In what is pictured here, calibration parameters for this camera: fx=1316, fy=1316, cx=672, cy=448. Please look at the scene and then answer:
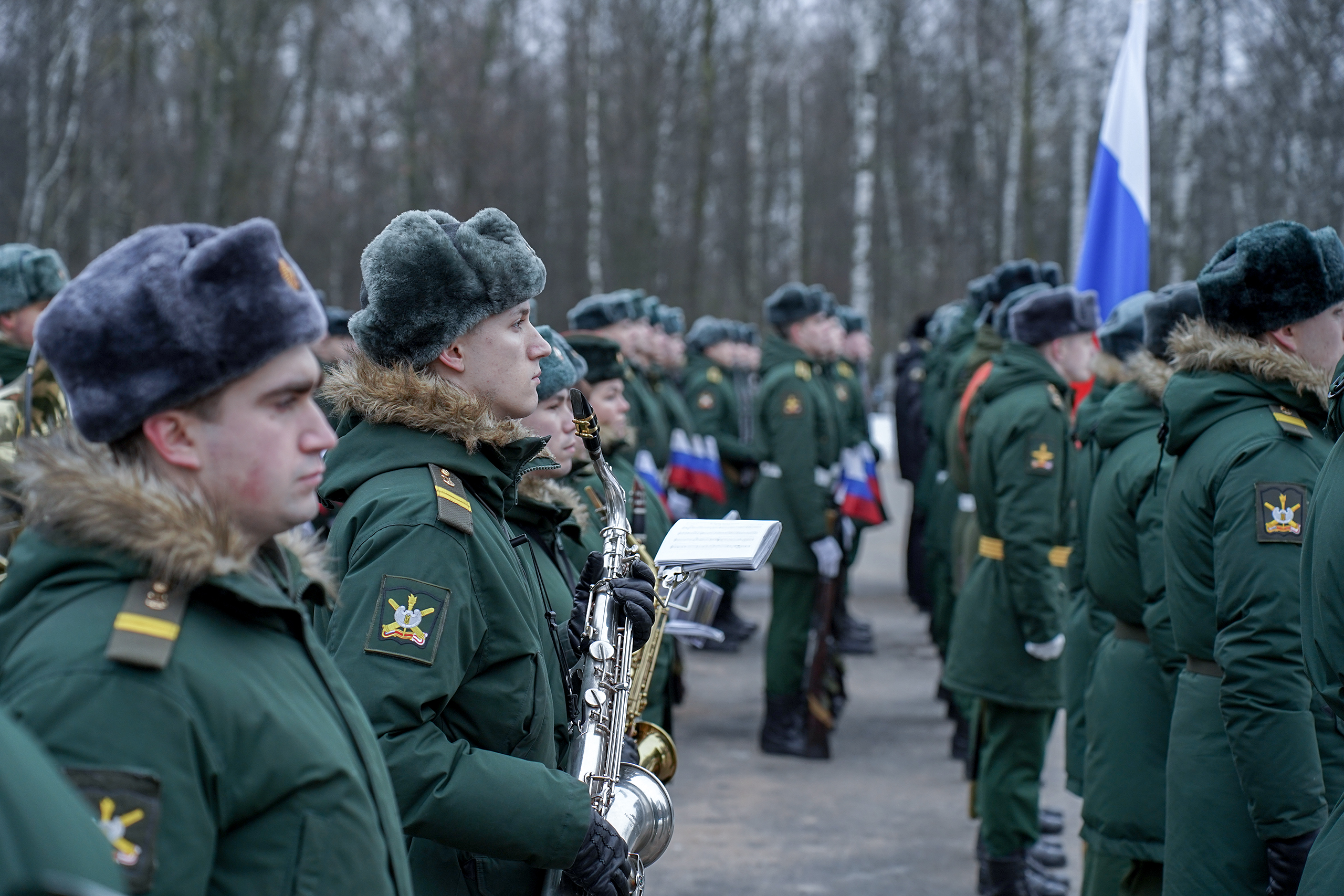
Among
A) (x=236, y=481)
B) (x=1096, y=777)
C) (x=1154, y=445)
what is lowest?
(x=1096, y=777)

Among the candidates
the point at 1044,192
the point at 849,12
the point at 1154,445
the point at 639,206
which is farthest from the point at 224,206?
the point at 1044,192

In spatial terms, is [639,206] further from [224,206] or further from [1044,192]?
[1044,192]

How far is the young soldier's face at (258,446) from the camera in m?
1.72

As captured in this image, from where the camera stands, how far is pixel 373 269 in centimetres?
282

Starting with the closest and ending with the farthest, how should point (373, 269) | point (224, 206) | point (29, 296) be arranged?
point (373, 269) → point (29, 296) → point (224, 206)

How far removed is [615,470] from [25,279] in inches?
117

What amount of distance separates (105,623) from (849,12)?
27.1m

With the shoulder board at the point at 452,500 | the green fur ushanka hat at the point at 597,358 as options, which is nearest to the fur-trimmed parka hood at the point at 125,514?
the shoulder board at the point at 452,500

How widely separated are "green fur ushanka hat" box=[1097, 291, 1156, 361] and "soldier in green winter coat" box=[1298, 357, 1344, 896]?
2563 mm

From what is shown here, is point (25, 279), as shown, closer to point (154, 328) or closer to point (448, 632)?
point (448, 632)

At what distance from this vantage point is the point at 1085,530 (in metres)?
5.19

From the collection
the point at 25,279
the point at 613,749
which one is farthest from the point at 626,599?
the point at 25,279

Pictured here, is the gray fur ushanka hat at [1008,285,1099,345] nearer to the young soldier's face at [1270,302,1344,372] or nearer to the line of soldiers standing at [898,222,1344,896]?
the line of soldiers standing at [898,222,1344,896]

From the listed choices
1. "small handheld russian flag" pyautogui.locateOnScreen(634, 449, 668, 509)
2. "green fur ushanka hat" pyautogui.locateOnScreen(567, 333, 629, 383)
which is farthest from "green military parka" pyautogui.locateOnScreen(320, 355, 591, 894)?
"small handheld russian flag" pyautogui.locateOnScreen(634, 449, 668, 509)
